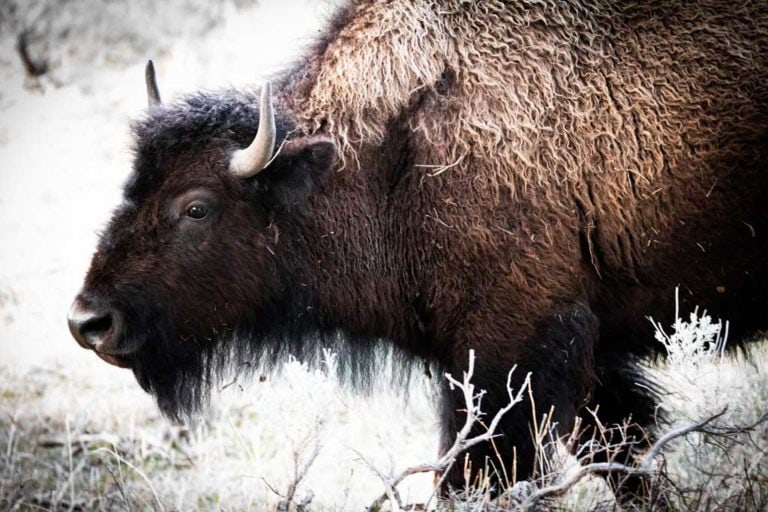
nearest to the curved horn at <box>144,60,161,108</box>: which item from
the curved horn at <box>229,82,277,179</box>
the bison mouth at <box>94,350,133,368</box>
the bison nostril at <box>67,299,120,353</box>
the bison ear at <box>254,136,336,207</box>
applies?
the curved horn at <box>229,82,277,179</box>

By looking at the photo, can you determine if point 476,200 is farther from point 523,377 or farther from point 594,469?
point 594,469

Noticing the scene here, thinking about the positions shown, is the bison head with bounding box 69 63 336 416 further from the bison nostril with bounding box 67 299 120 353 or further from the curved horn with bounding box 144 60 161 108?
the curved horn with bounding box 144 60 161 108

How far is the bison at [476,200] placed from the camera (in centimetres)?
400

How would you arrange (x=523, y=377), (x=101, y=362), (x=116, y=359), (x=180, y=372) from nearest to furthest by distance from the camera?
1. (x=523, y=377)
2. (x=116, y=359)
3. (x=180, y=372)
4. (x=101, y=362)

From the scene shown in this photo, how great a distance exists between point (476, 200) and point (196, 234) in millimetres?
1270

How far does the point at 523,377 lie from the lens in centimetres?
394

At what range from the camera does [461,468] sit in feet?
13.3

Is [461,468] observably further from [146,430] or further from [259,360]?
[146,430]

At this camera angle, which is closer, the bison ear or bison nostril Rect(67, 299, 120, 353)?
bison nostril Rect(67, 299, 120, 353)

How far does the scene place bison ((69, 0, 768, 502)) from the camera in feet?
13.1

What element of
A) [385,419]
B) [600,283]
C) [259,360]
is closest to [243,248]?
[259,360]

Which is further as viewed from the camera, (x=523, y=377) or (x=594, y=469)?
(x=523, y=377)

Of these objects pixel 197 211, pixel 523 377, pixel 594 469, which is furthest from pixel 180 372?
pixel 594 469

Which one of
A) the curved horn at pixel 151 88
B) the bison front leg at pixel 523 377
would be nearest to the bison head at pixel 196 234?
the curved horn at pixel 151 88
